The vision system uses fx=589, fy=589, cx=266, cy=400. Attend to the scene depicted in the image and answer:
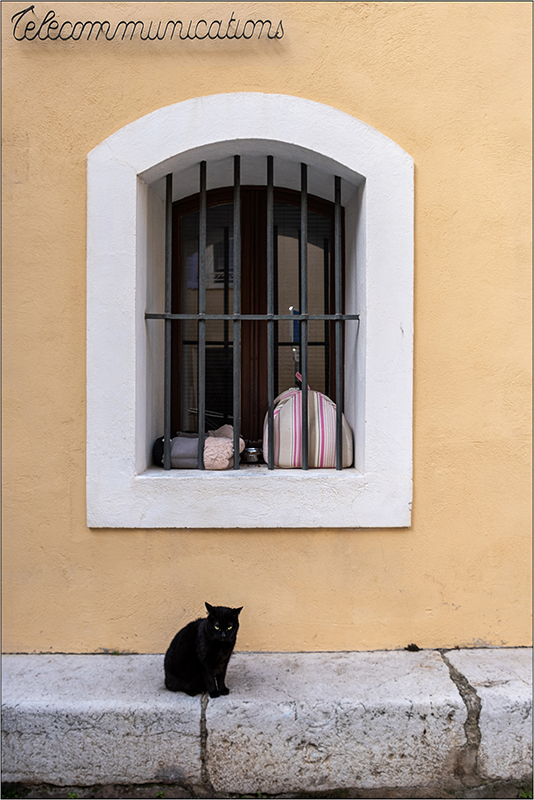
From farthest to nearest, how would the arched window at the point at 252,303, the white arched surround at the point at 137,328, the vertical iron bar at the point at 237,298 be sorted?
the arched window at the point at 252,303 < the vertical iron bar at the point at 237,298 < the white arched surround at the point at 137,328

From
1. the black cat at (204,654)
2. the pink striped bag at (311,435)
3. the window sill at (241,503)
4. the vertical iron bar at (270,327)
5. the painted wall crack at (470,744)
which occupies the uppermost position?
the vertical iron bar at (270,327)

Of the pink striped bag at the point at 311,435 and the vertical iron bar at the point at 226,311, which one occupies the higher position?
the vertical iron bar at the point at 226,311

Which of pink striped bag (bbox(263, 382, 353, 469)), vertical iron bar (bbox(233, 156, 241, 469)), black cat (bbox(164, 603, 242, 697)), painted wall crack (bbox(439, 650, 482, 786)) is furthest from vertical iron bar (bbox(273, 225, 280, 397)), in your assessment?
painted wall crack (bbox(439, 650, 482, 786))

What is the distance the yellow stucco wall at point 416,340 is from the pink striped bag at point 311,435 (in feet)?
1.36

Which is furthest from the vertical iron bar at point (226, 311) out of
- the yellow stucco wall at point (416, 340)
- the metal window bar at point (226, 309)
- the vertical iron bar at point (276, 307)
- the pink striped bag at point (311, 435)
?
the yellow stucco wall at point (416, 340)

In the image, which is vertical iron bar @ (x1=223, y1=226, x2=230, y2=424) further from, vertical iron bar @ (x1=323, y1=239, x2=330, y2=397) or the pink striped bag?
vertical iron bar @ (x1=323, y1=239, x2=330, y2=397)

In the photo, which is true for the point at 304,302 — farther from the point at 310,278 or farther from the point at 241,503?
the point at 241,503

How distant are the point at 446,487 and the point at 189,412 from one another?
1.59 m

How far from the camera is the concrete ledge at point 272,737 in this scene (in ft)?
8.35

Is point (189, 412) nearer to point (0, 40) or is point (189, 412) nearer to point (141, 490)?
point (141, 490)

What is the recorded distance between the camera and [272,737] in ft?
8.36

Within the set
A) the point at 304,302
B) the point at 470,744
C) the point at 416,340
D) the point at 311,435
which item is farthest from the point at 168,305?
the point at 470,744

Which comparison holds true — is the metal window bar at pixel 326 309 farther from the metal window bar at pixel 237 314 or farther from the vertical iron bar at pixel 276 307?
the metal window bar at pixel 237 314

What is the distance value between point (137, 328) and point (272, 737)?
2.01 metres
